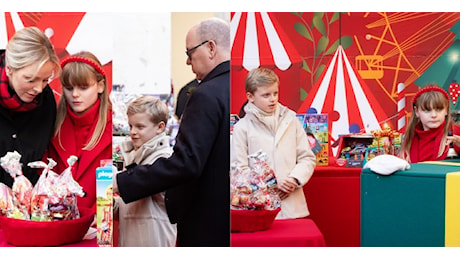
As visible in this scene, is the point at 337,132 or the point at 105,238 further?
the point at 337,132

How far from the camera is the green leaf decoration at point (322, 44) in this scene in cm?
440

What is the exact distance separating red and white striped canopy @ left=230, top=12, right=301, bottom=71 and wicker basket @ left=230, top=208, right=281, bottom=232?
→ 0.88 m

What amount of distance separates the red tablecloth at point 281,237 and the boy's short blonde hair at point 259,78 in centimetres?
86

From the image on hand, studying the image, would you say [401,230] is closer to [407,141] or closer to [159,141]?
[407,141]

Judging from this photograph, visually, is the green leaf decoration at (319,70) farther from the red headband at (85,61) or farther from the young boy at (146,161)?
the red headband at (85,61)

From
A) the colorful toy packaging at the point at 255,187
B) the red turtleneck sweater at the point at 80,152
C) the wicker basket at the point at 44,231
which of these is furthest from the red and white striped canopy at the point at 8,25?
the colorful toy packaging at the point at 255,187

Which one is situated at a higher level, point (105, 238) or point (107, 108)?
point (107, 108)

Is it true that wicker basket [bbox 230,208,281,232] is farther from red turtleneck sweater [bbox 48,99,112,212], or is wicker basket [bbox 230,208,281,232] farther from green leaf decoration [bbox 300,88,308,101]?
red turtleneck sweater [bbox 48,99,112,212]

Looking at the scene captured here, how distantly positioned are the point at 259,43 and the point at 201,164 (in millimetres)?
858

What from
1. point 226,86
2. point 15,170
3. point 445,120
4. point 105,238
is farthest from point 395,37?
point 15,170

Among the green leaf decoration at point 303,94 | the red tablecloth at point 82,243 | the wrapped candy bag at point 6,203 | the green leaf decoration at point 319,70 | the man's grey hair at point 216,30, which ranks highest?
the man's grey hair at point 216,30

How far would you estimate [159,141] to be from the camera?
4.09m

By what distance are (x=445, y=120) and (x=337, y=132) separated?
70 cm

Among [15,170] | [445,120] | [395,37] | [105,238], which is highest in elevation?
[395,37]
